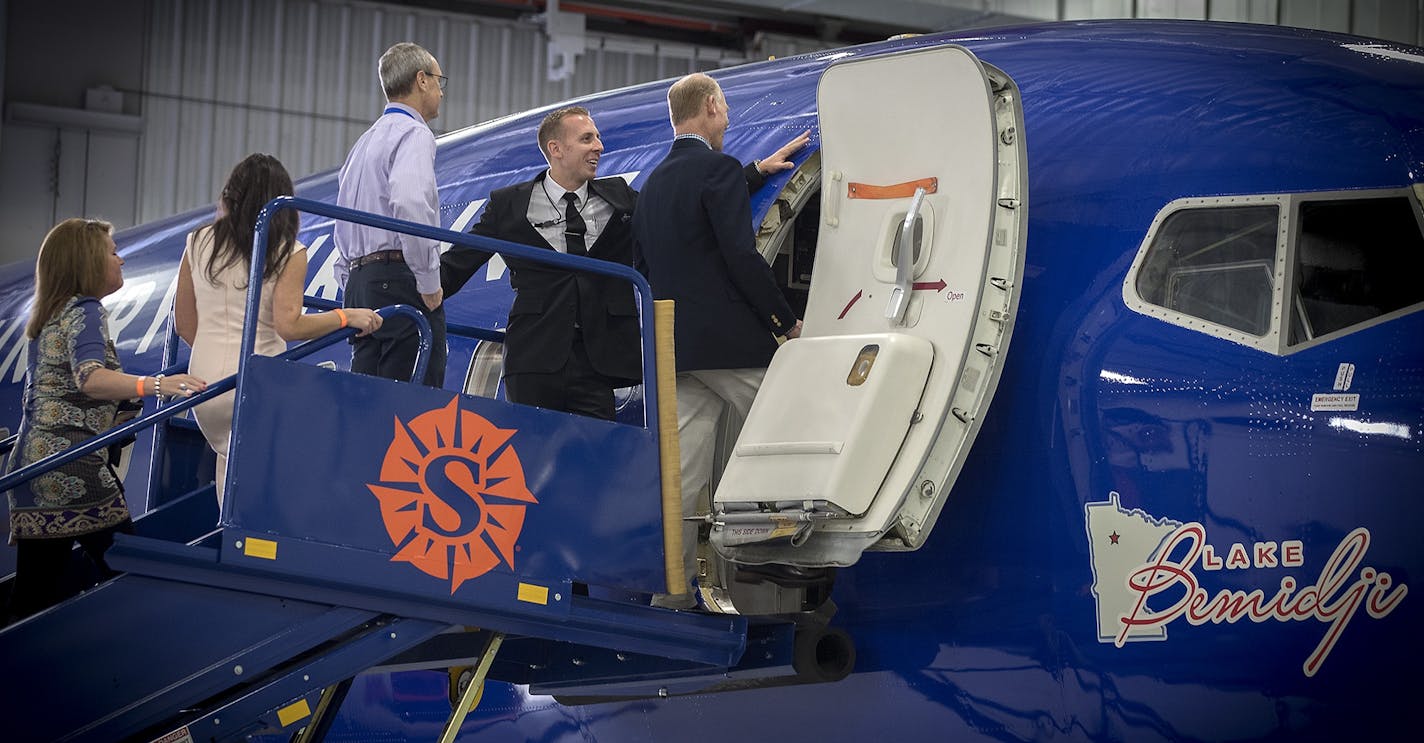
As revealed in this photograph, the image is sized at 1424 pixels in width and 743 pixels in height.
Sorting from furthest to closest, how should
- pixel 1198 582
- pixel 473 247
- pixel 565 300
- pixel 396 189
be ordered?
pixel 565 300 → pixel 396 189 → pixel 473 247 → pixel 1198 582

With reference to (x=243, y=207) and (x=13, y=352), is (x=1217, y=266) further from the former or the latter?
(x=13, y=352)

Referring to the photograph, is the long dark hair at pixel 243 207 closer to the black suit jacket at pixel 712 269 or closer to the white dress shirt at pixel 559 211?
the white dress shirt at pixel 559 211

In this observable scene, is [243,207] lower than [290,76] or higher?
lower

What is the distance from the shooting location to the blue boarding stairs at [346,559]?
4.21 metres

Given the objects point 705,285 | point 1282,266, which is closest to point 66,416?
point 705,285

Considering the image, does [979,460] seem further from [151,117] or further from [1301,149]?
[151,117]

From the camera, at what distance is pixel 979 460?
4852 millimetres

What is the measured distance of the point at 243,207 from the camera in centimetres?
503

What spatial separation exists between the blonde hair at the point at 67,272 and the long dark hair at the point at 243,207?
50 cm

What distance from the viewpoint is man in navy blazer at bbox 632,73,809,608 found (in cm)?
509

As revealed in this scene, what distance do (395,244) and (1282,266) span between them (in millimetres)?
2857

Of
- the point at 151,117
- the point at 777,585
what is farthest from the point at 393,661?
the point at 151,117

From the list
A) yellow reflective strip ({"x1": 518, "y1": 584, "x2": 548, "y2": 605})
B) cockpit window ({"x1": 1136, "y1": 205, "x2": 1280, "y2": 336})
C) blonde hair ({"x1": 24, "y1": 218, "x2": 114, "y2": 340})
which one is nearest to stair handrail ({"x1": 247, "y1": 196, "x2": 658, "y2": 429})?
yellow reflective strip ({"x1": 518, "y1": 584, "x2": 548, "y2": 605})

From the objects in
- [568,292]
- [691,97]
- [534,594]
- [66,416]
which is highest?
[691,97]
